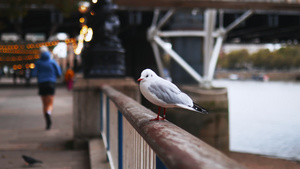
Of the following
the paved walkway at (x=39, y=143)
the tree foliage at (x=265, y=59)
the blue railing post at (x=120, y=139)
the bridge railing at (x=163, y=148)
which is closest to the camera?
the bridge railing at (x=163, y=148)

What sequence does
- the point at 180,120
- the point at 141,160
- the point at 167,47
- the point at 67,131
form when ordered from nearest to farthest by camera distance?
1. the point at 141,160
2. the point at 67,131
3. the point at 180,120
4. the point at 167,47

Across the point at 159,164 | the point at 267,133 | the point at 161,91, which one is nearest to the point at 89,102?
the point at 161,91

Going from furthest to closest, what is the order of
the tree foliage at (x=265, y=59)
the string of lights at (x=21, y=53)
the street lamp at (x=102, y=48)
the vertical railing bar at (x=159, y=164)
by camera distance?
the tree foliage at (x=265, y=59), the string of lights at (x=21, y=53), the street lamp at (x=102, y=48), the vertical railing bar at (x=159, y=164)

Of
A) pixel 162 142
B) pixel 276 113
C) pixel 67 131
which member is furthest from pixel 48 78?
pixel 276 113

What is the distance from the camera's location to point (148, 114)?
2.94 m

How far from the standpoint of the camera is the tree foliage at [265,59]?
104m

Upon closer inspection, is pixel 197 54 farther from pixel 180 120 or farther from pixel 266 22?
pixel 180 120

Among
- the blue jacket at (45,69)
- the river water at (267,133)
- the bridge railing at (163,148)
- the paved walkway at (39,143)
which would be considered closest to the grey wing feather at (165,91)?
the bridge railing at (163,148)

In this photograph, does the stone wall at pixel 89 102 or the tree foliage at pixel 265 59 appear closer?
the stone wall at pixel 89 102

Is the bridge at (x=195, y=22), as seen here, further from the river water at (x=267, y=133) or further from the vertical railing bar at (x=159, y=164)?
the vertical railing bar at (x=159, y=164)

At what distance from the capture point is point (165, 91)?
2.25 meters

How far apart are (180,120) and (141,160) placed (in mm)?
11228

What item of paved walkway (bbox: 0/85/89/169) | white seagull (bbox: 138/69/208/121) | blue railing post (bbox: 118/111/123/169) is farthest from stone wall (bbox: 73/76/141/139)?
white seagull (bbox: 138/69/208/121)

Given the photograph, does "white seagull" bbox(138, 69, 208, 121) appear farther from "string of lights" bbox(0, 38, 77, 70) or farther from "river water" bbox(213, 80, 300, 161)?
"string of lights" bbox(0, 38, 77, 70)
